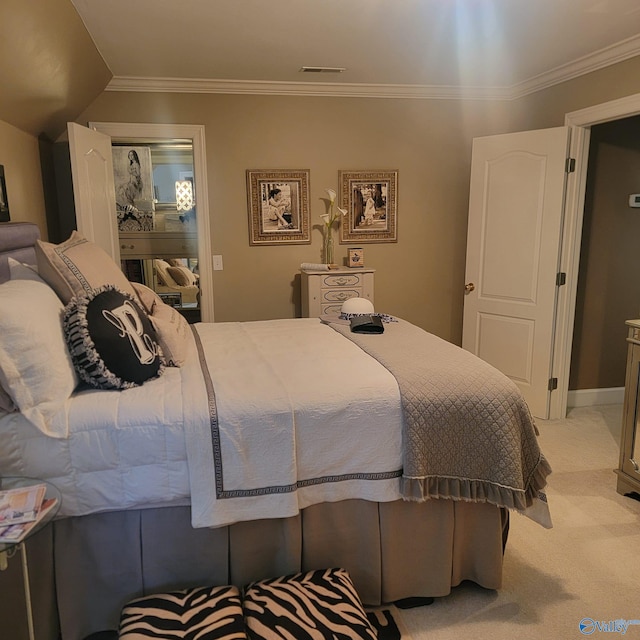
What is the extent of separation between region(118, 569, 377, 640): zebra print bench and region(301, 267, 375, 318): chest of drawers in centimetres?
245

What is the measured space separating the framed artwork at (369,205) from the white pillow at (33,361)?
9.54 feet

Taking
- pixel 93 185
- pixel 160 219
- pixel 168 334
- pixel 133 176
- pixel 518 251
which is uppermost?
pixel 133 176

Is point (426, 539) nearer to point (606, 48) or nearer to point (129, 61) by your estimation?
point (606, 48)

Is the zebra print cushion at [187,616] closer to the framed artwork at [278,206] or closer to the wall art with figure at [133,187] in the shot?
the framed artwork at [278,206]

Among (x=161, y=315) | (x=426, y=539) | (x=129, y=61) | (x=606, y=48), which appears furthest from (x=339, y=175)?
(x=426, y=539)

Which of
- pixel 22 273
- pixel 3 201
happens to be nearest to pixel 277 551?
pixel 22 273

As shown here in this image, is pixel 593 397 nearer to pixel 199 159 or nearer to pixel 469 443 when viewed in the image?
pixel 469 443

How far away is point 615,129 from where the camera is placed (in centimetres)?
384

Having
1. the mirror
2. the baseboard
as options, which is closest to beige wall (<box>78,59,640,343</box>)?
the baseboard

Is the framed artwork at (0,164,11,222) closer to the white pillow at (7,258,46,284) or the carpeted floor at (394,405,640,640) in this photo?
the white pillow at (7,258,46,284)

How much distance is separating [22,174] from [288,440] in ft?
7.63

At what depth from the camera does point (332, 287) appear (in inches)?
156

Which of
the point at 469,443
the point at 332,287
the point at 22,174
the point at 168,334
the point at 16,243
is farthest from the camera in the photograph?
the point at 332,287

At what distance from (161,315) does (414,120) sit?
2916 millimetres
